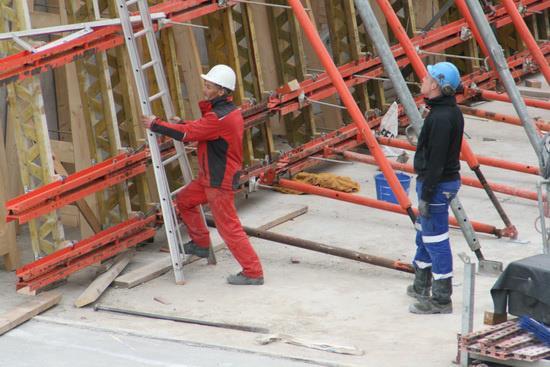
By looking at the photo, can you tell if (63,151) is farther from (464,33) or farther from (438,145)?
(464,33)

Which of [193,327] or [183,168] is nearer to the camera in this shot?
[193,327]

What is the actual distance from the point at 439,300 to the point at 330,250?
159 centimetres

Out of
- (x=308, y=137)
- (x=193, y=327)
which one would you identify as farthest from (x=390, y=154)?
(x=193, y=327)

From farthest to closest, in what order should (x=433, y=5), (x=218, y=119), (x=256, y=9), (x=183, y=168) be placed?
(x=433, y=5) < (x=256, y=9) < (x=183, y=168) < (x=218, y=119)

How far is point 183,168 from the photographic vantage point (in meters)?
11.9

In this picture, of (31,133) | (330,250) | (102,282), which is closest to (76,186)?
(31,133)

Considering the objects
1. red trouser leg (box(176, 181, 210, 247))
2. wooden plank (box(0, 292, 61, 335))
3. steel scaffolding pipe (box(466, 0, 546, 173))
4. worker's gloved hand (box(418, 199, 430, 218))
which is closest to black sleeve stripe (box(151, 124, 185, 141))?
red trouser leg (box(176, 181, 210, 247))

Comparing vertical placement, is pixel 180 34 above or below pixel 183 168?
above

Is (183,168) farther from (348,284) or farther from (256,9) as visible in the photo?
(256,9)

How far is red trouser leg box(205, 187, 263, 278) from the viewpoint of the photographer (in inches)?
449

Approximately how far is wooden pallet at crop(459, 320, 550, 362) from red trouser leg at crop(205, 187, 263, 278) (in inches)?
118

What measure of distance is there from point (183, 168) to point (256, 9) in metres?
3.59

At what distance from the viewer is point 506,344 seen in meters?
8.63

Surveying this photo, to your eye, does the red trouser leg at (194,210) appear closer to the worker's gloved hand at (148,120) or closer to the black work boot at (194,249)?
the black work boot at (194,249)
